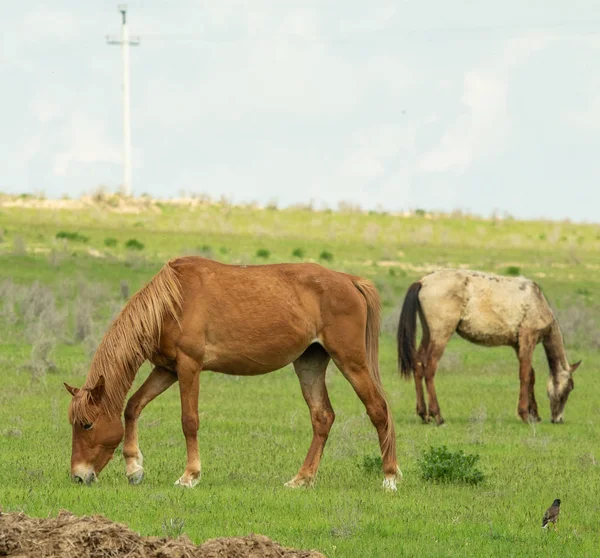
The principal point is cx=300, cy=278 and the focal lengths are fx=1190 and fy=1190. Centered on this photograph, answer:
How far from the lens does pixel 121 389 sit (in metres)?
11.0

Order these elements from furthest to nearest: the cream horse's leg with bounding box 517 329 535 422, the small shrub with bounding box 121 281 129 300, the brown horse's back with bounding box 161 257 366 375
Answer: the small shrub with bounding box 121 281 129 300
the cream horse's leg with bounding box 517 329 535 422
the brown horse's back with bounding box 161 257 366 375

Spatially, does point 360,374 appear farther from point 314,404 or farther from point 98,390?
point 98,390

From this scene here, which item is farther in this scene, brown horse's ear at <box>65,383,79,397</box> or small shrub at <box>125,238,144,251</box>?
small shrub at <box>125,238,144,251</box>

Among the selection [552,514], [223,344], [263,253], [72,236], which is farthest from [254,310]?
[72,236]

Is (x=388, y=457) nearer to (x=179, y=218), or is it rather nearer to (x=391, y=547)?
(x=391, y=547)

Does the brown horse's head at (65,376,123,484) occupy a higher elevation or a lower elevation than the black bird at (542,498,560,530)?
higher

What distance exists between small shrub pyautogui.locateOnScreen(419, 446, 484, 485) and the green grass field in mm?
119

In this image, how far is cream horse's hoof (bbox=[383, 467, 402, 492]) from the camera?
11070 millimetres

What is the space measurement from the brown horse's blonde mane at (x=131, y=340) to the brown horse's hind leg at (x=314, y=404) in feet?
5.16

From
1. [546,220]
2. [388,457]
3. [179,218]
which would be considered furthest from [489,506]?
[546,220]

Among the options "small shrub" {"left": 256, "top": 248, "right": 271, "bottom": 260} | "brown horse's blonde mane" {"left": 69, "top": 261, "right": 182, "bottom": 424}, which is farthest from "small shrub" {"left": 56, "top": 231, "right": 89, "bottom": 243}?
"brown horse's blonde mane" {"left": 69, "top": 261, "right": 182, "bottom": 424}

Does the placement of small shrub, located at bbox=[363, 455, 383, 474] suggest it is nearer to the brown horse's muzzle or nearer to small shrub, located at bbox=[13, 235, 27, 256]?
the brown horse's muzzle

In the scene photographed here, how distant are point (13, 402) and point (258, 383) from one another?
5.03 meters

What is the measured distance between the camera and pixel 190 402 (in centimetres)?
1110
